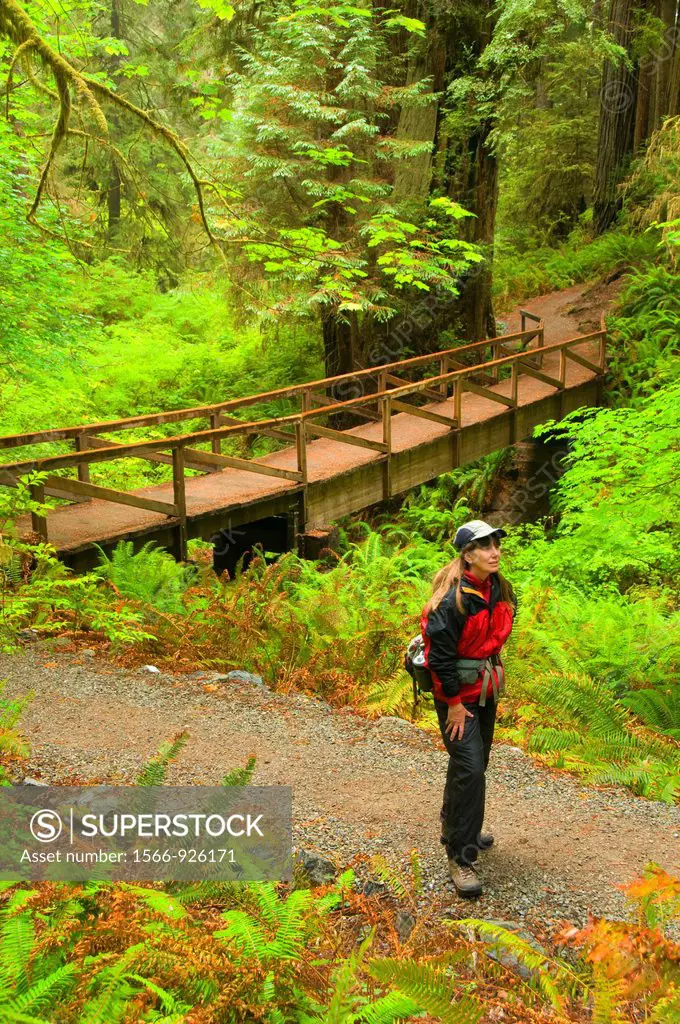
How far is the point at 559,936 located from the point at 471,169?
15.4m

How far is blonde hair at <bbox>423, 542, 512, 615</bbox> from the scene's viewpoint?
4094 millimetres

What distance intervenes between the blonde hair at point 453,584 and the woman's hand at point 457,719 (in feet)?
1.59

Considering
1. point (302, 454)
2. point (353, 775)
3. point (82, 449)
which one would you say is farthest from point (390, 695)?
point (82, 449)

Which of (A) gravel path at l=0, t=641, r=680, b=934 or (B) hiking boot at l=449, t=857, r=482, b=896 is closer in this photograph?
(B) hiking boot at l=449, t=857, r=482, b=896

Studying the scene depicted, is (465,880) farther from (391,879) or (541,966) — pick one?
(541,966)

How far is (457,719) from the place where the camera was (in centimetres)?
410

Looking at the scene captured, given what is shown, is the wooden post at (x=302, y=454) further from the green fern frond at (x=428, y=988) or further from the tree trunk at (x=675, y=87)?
the tree trunk at (x=675, y=87)

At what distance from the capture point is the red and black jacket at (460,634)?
13.3ft

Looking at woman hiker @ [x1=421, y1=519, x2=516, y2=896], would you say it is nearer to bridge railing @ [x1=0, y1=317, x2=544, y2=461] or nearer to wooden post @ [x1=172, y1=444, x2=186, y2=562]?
wooden post @ [x1=172, y1=444, x2=186, y2=562]

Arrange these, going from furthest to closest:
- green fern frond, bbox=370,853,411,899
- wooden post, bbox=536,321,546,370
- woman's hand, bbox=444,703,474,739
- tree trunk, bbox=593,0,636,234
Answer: tree trunk, bbox=593,0,636,234 → wooden post, bbox=536,321,546,370 → woman's hand, bbox=444,703,474,739 → green fern frond, bbox=370,853,411,899

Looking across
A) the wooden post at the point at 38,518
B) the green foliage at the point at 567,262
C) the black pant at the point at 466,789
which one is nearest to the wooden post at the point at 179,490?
the wooden post at the point at 38,518

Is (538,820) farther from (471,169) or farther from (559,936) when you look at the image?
(471,169)

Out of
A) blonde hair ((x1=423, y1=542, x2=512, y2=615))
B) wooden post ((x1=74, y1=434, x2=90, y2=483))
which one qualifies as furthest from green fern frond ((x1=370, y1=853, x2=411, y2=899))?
wooden post ((x1=74, y1=434, x2=90, y2=483))

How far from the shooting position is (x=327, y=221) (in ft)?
49.8
